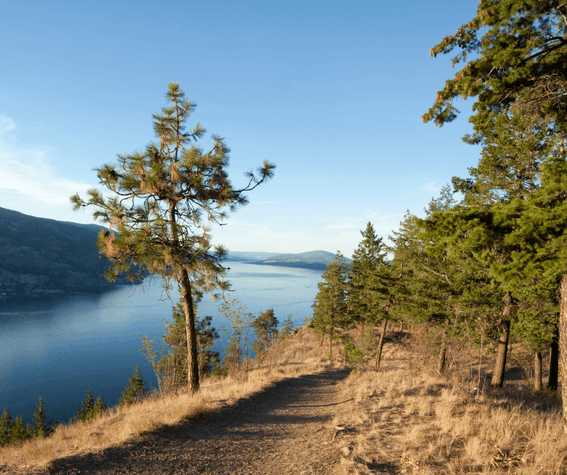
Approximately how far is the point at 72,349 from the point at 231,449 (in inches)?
3373

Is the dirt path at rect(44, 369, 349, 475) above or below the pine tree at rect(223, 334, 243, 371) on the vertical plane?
above

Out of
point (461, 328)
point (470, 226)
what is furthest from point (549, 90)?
point (461, 328)

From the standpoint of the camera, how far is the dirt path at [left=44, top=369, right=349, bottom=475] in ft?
16.8

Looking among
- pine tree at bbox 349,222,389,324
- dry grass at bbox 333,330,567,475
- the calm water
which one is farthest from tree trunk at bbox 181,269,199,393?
pine tree at bbox 349,222,389,324

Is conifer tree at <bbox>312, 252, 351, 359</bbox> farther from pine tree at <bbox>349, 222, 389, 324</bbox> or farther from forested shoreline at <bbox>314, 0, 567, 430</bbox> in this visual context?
forested shoreline at <bbox>314, 0, 567, 430</bbox>

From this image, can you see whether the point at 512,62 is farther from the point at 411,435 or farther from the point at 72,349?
the point at 72,349

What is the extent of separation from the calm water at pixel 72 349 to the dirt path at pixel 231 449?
18.8 meters

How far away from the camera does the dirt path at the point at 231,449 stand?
512cm

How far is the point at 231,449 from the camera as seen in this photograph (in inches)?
239

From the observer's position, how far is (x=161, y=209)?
9.58 meters

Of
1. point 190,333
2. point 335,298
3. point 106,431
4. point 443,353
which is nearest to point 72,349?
point 335,298

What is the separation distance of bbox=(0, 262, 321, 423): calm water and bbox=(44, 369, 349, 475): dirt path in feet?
61.7

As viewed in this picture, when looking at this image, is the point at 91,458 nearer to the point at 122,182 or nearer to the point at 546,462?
the point at 122,182

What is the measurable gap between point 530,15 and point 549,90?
1375 mm
